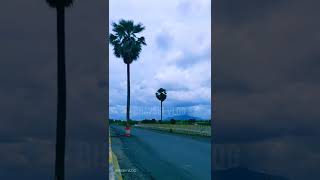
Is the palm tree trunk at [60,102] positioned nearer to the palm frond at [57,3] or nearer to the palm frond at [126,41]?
the palm frond at [57,3]

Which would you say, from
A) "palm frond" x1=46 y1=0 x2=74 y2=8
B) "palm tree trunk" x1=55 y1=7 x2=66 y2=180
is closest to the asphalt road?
"palm tree trunk" x1=55 y1=7 x2=66 y2=180

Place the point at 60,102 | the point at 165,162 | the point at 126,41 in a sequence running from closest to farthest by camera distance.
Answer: the point at 60,102, the point at 165,162, the point at 126,41

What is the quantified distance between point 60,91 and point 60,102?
58 cm

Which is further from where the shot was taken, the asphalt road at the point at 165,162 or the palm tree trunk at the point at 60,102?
the asphalt road at the point at 165,162

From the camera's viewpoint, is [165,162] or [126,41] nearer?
[165,162]

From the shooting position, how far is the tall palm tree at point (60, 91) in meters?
24.5

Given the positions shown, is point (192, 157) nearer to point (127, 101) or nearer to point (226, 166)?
point (226, 166)

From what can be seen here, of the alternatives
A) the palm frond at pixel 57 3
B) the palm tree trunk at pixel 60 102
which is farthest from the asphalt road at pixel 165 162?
the palm frond at pixel 57 3

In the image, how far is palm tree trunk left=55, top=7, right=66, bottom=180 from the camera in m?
24.4

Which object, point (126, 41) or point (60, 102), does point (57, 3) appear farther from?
point (126, 41)

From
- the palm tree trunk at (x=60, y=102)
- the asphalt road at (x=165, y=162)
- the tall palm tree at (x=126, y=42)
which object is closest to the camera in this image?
the palm tree trunk at (x=60, y=102)

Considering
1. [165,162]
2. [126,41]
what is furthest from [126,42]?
[165,162]

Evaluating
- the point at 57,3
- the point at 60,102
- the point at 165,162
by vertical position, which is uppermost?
the point at 57,3

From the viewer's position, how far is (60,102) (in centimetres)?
2506
